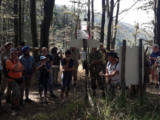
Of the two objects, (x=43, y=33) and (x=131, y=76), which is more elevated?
(x=43, y=33)

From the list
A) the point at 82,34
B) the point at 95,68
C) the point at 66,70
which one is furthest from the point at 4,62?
the point at 95,68

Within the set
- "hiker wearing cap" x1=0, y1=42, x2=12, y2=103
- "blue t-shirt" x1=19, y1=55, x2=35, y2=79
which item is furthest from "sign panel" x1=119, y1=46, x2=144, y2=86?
"hiker wearing cap" x1=0, y1=42, x2=12, y2=103

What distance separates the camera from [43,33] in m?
9.02

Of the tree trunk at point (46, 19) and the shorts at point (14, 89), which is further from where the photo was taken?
the tree trunk at point (46, 19)

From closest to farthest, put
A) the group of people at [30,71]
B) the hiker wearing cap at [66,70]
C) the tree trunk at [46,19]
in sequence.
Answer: the group of people at [30,71] → the hiker wearing cap at [66,70] → the tree trunk at [46,19]

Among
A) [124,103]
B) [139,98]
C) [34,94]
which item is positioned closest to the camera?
[124,103]

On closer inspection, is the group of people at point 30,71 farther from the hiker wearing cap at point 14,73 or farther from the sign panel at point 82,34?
the sign panel at point 82,34

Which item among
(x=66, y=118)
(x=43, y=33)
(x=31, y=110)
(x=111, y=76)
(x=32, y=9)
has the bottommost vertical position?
(x=31, y=110)

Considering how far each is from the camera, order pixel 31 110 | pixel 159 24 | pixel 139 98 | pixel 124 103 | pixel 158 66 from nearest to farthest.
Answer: pixel 124 103 < pixel 139 98 < pixel 31 110 < pixel 158 66 < pixel 159 24

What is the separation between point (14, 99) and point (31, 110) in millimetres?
786

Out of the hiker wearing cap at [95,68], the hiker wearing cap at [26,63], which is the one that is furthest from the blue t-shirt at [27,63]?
the hiker wearing cap at [95,68]

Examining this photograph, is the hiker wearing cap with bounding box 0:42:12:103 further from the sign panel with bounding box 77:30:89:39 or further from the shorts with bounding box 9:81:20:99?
the sign panel with bounding box 77:30:89:39

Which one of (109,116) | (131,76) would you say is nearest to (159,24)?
(131,76)

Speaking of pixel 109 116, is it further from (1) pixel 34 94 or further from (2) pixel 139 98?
(1) pixel 34 94
